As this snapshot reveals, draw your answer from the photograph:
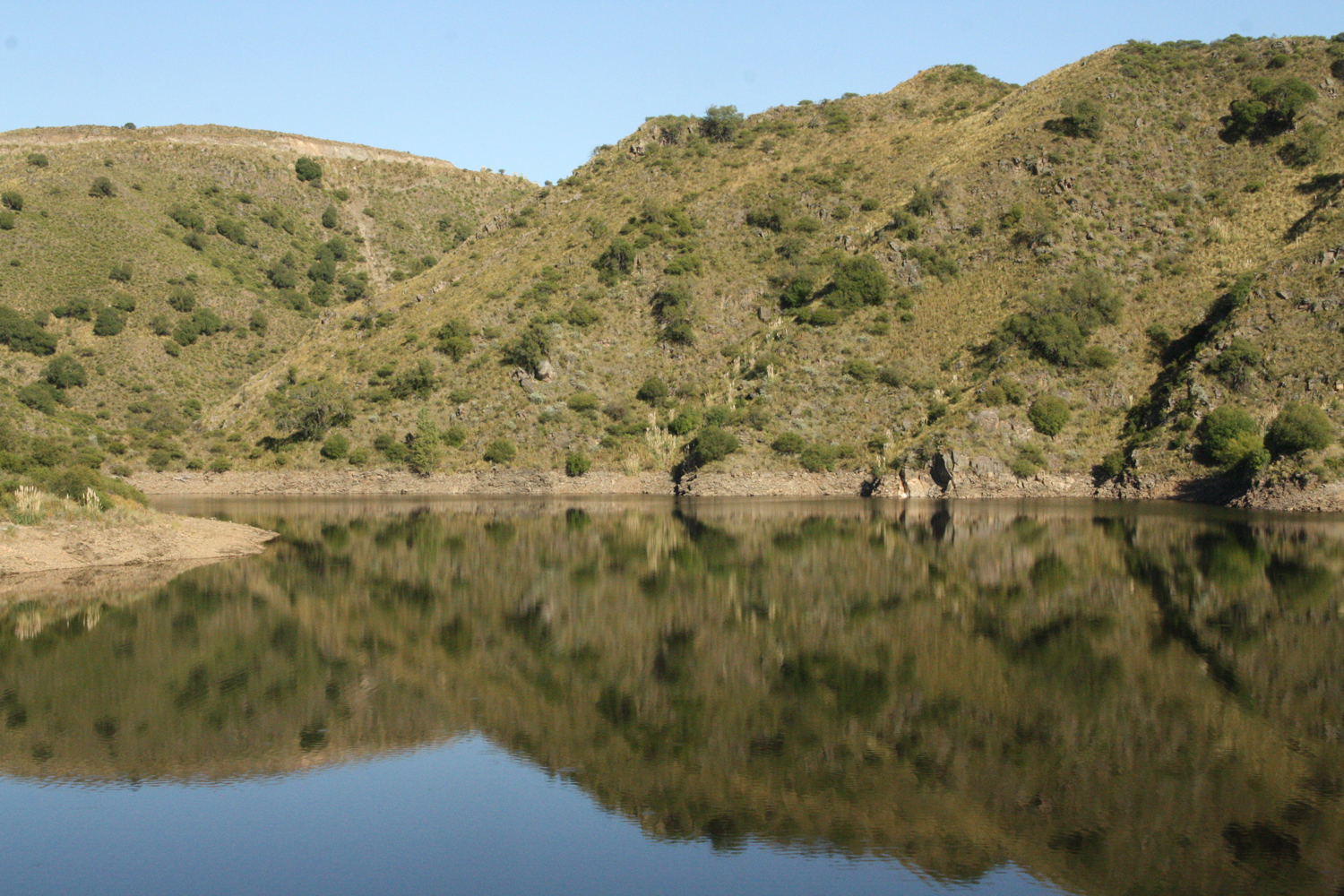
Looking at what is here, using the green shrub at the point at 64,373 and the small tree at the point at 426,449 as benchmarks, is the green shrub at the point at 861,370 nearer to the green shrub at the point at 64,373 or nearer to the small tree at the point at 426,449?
the small tree at the point at 426,449

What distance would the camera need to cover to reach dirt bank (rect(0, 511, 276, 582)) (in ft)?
106

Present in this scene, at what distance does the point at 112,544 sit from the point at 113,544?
0.03 meters

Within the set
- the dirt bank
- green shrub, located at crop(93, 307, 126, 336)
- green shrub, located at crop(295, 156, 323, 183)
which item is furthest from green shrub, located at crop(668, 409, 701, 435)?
green shrub, located at crop(295, 156, 323, 183)

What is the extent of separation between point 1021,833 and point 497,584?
20324mm

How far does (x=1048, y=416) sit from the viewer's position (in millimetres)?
65875

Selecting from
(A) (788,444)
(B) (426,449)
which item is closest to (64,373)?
(B) (426,449)

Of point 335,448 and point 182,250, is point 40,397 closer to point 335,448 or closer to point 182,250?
point 335,448

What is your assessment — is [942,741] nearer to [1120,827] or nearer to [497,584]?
[1120,827]

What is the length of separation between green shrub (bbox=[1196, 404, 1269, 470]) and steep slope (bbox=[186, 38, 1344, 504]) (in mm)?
1224

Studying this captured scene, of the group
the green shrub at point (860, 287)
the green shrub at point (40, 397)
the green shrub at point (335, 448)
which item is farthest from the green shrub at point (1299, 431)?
the green shrub at point (40, 397)

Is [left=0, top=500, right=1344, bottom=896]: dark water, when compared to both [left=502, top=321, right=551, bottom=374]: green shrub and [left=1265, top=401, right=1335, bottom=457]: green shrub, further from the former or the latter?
[left=502, top=321, right=551, bottom=374]: green shrub

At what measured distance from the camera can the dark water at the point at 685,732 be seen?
1138 cm

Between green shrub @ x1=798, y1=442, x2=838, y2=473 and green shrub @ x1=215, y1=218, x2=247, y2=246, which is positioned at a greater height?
green shrub @ x1=215, y1=218, x2=247, y2=246

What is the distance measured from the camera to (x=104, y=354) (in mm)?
96500
